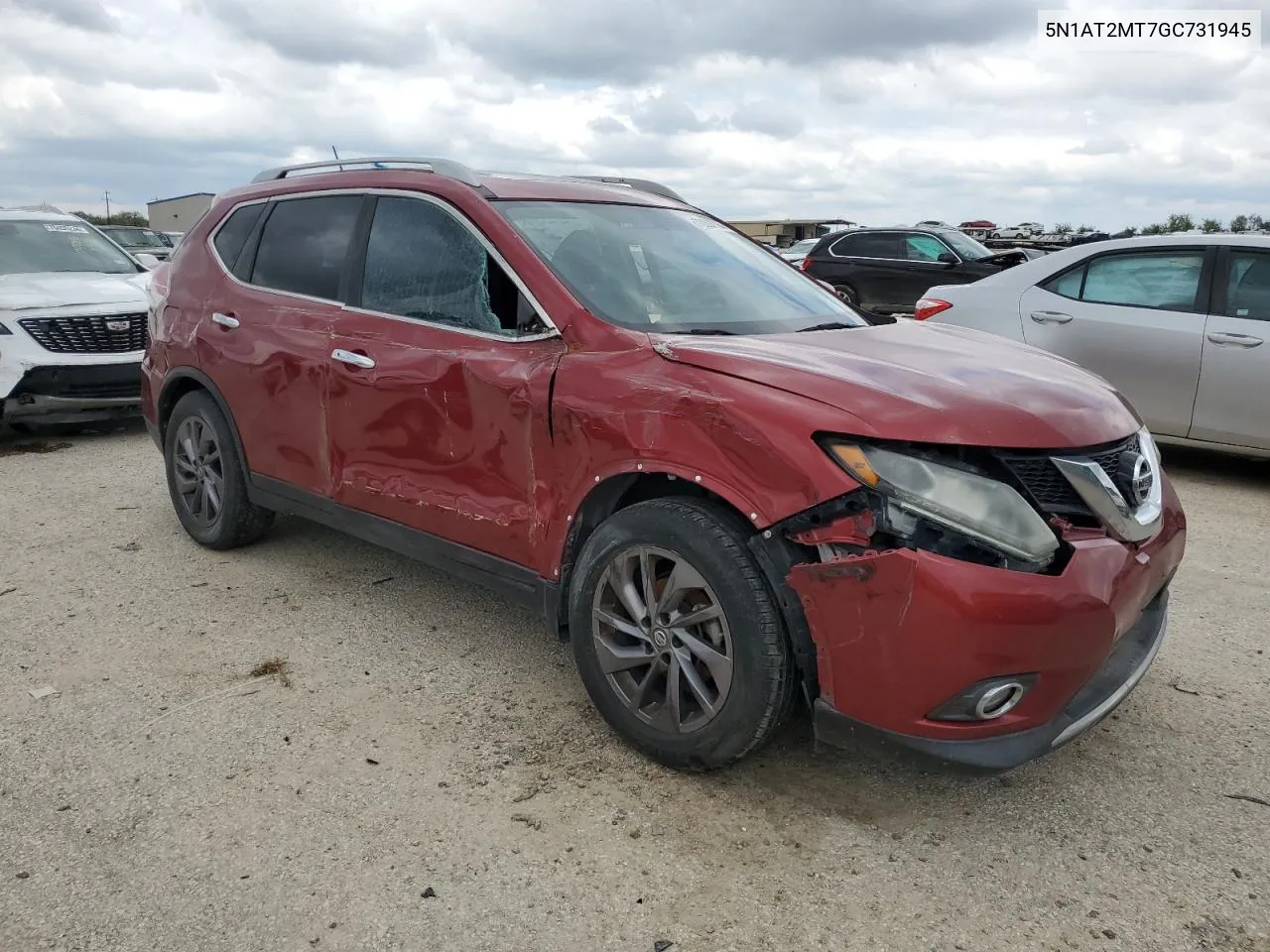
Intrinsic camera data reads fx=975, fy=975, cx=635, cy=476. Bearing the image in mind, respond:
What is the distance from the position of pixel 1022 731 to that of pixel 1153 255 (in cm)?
503

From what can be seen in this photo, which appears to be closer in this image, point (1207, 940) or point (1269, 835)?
point (1207, 940)

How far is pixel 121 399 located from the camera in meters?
7.43

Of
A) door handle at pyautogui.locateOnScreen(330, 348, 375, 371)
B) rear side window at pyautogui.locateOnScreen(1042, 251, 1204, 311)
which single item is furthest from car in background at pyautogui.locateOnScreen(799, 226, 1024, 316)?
door handle at pyautogui.locateOnScreen(330, 348, 375, 371)

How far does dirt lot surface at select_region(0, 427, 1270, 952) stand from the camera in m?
2.24

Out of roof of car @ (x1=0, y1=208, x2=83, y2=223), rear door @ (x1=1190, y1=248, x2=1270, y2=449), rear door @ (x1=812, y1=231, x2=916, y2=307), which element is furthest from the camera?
rear door @ (x1=812, y1=231, x2=916, y2=307)

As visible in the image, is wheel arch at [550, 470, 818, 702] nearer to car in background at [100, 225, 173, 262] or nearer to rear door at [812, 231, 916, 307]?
rear door at [812, 231, 916, 307]

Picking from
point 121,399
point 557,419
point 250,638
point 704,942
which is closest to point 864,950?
point 704,942

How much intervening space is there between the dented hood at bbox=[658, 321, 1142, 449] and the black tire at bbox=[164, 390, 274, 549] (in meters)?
2.48

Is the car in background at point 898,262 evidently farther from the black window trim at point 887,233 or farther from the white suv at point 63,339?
the white suv at point 63,339

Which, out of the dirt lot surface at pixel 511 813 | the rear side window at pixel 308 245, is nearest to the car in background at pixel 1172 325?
the dirt lot surface at pixel 511 813

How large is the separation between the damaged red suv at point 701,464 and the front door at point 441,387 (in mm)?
11

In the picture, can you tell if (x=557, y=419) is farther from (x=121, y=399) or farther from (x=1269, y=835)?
(x=121, y=399)

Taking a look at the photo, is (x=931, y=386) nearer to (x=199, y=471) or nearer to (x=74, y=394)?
(x=199, y=471)

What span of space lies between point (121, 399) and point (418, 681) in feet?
17.2
